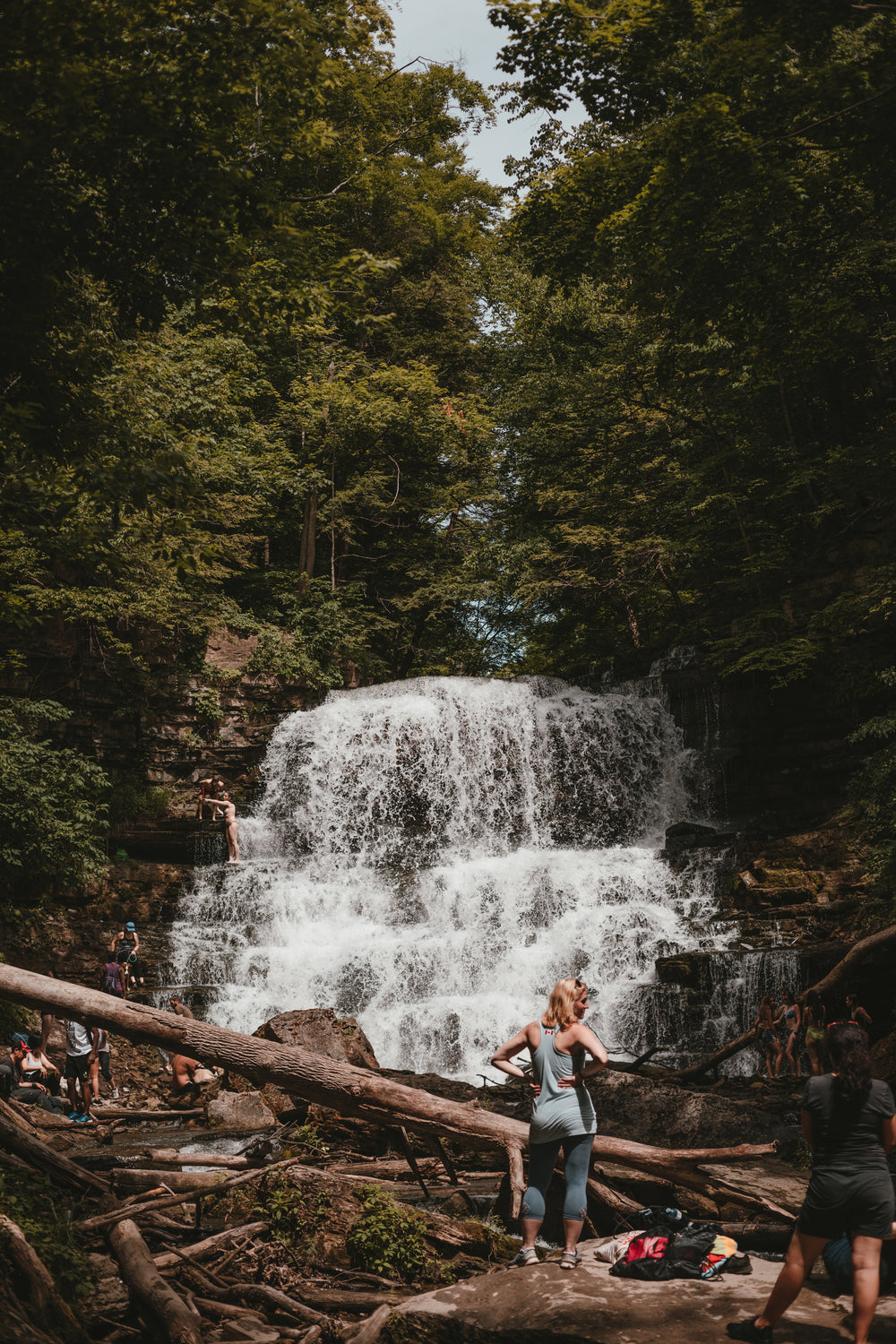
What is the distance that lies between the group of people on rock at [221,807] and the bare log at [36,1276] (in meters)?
15.7

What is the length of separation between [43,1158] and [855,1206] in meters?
4.70

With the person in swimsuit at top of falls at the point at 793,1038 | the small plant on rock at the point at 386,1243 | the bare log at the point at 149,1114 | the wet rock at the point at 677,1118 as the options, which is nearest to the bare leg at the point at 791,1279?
the small plant on rock at the point at 386,1243

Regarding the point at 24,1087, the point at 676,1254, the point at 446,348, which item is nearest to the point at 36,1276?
the point at 676,1254

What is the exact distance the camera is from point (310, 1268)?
227 inches

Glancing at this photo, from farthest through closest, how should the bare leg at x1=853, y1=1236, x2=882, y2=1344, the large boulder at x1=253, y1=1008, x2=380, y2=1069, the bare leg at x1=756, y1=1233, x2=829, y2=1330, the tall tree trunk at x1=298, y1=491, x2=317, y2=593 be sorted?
1. the tall tree trunk at x1=298, y1=491, x2=317, y2=593
2. the large boulder at x1=253, y1=1008, x2=380, y2=1069
3. the bare leg at x1=756, y1=1233, x2=829, y2=1330
4. the bare leg at x1=853, y1=1236, x2=882, y2=1344

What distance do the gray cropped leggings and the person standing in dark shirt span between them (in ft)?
4.35

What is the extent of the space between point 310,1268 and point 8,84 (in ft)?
24.6

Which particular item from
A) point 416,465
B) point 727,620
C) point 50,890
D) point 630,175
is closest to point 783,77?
point 630,175

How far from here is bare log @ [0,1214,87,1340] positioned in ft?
13.8

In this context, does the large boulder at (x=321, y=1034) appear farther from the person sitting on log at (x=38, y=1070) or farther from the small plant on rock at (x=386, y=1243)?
the small plant on rock at (x=386, y=1243)

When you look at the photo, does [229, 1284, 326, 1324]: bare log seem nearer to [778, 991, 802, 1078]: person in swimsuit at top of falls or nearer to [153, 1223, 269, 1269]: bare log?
[153, 1223, 269, 1269]: bare log

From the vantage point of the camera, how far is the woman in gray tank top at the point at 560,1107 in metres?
5.17

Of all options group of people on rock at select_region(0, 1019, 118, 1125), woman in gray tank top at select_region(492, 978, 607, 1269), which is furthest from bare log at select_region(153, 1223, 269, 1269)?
group of people on rock at select_region(0, 1019, 118, 1125)

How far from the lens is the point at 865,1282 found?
379 centimetres
